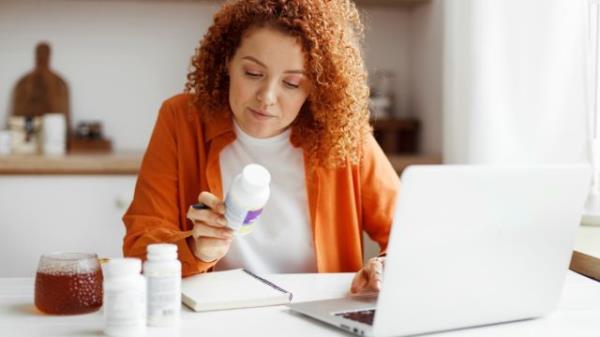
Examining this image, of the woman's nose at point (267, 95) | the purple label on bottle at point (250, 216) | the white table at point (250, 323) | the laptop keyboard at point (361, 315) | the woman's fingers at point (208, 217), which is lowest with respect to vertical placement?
the white table at point (250, 323)

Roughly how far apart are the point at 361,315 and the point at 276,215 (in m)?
0.57

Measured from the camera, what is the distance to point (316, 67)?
1.66 m

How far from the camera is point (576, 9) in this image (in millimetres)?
2240

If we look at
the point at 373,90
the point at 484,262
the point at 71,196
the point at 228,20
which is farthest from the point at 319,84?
the point at 373,90

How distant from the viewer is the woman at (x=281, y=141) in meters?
1.65

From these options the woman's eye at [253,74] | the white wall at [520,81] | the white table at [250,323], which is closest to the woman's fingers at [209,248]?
the white table at [250,323]

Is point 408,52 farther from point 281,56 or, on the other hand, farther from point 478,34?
point 281,56

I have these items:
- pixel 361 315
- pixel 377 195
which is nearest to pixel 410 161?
pixel 377 195

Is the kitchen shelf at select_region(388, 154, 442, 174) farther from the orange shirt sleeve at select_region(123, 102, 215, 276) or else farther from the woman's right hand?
the woman's right hand

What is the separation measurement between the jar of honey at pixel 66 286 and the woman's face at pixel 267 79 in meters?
0.51

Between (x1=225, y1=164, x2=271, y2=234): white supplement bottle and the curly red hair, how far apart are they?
55cm

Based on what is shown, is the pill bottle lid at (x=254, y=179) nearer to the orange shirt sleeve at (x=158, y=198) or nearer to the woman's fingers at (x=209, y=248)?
the woman's fingers at (x=209, y=248)

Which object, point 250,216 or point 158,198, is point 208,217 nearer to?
point 250,216

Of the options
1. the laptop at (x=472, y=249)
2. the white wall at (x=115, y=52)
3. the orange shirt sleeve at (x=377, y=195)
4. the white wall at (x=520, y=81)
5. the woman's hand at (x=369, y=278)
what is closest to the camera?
the laptop at (x=472, y=249)
